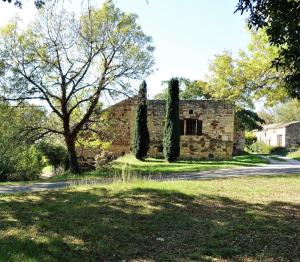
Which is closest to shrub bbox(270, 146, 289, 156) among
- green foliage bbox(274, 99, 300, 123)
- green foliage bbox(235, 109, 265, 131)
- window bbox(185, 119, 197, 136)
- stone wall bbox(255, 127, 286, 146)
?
stone wall bbox(255, 127, 286, 146)

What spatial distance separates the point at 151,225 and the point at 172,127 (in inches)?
705

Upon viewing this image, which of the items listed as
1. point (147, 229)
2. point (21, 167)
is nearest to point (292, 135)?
point (21, 167)

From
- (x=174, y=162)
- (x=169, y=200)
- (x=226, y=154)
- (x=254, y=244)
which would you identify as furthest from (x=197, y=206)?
(x=226, y=154)

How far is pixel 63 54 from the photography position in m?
19.8

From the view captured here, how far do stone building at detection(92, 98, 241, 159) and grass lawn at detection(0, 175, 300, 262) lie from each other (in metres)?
16.1

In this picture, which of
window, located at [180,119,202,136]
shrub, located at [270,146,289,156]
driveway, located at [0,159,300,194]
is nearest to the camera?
driveway, located at [0,159,300,194]

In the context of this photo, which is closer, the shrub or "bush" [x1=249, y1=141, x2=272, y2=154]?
the shrub

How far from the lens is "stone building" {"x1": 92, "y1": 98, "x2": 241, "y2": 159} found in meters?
27.0

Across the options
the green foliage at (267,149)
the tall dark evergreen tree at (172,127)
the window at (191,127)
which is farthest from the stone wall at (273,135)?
the tall dark evergreen tree at (172,127)

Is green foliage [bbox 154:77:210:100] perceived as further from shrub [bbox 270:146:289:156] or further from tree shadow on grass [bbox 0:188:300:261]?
tree shadow on grass [bbox 0:188:300:261]

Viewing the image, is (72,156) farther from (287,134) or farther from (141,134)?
(287,134)

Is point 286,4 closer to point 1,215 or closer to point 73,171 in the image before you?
point 1,215

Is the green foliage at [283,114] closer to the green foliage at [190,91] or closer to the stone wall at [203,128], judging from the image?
the green foliage at [190,91]

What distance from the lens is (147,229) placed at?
23.9 ft
